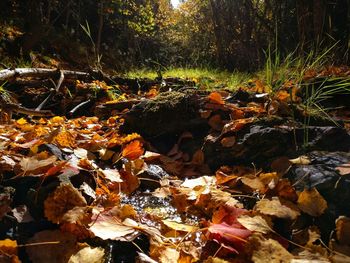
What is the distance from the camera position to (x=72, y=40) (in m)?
10.4

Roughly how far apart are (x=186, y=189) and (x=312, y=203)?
20.9 inches

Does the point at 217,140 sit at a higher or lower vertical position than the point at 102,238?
higher

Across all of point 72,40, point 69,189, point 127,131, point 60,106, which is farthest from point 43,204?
point 72,40

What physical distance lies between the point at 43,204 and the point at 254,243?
0.68 m

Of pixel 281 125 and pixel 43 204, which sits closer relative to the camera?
pixel 43 204

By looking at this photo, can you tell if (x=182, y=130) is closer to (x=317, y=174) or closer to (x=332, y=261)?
(x=317, y=174)

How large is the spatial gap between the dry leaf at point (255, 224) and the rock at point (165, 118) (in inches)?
46.6

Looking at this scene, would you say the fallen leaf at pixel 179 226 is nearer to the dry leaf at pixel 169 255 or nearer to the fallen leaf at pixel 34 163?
the dry leaf at pixel 169 255

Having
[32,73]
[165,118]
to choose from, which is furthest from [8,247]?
[32,73]

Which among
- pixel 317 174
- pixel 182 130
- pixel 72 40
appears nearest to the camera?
pixel 317 174

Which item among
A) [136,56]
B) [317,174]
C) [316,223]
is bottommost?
[316,223]

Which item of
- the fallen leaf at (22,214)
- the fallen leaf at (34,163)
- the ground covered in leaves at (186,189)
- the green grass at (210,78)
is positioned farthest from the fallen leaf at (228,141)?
the green grass at (210,78)

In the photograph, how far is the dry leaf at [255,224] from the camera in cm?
90

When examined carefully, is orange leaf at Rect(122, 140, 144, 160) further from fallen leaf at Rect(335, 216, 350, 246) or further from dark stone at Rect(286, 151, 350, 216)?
fallen leaf at Rect(335, 216, 350, 246)
